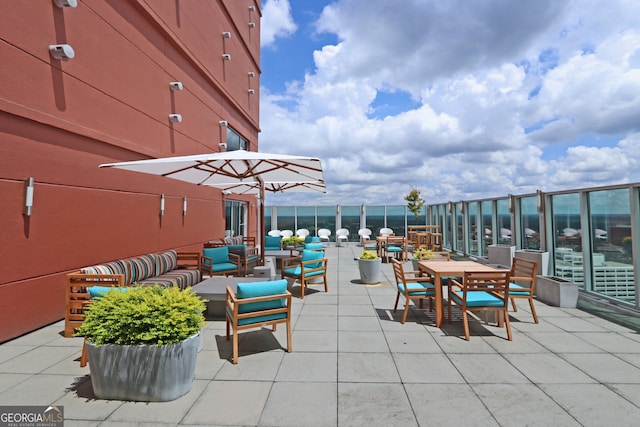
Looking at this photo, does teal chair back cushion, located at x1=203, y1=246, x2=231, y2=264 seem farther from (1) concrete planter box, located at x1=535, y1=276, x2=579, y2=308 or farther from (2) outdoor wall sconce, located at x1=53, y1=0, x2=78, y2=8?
(1) concrete planter box, located at x1=535, y1=276, x2=579, y2=308

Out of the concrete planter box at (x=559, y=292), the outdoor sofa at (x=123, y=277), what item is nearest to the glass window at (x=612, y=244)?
the concrete planter box at (x=559, y=292)

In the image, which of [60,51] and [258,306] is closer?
[258,306]

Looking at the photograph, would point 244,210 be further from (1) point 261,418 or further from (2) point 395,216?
(1) point 261,418

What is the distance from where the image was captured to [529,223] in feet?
22.5

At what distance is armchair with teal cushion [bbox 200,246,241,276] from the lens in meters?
6.59

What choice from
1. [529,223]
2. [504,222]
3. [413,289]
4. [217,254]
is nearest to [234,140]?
[217,254]

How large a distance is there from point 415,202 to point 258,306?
13199mm

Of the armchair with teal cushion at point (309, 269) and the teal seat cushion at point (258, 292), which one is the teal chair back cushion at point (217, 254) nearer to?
the armchair with teal cushion at point (309, 269)

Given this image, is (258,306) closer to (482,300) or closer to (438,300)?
(438,300)

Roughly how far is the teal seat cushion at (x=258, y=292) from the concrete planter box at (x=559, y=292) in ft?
14.6

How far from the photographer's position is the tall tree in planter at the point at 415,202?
49.8ft

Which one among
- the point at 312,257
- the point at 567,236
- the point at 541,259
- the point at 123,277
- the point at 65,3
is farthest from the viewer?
the point at 312,257

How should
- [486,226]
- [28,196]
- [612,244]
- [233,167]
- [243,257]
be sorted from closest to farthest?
[28,196] < [612,244] < [233,167] < [243,257] < [486,226]

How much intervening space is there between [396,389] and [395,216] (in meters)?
14.2
